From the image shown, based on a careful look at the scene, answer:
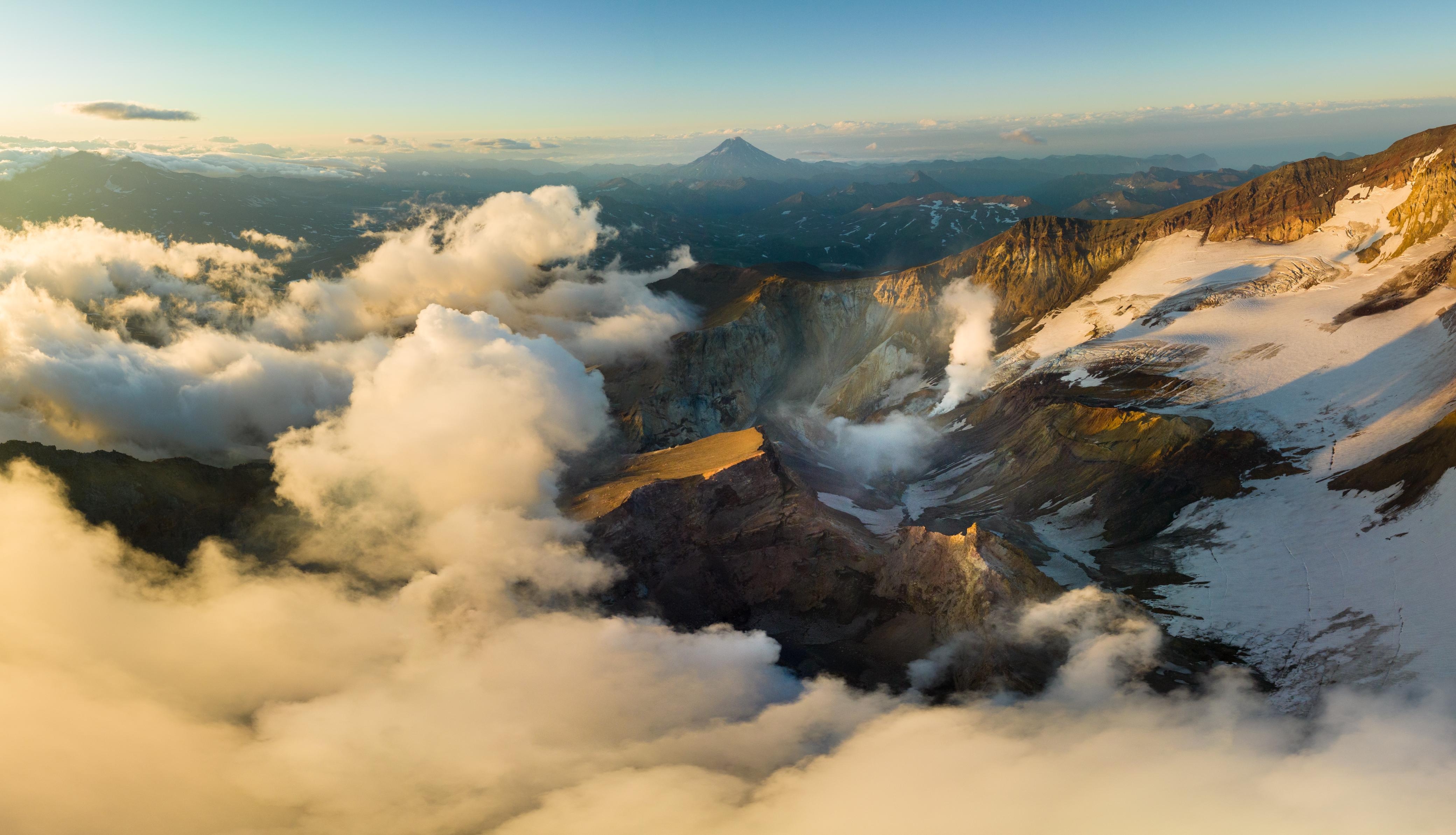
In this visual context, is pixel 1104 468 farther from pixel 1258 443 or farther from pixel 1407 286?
pixel 1407 286

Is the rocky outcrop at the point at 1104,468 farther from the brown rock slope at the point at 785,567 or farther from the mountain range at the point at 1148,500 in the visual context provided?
the brown rock slope at the point at 785,567

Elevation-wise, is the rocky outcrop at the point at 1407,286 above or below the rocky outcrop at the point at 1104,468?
above

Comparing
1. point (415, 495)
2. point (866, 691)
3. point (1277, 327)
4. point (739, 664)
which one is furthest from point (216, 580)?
point (1277, 327)

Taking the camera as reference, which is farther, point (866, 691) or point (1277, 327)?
point (1277, 327)

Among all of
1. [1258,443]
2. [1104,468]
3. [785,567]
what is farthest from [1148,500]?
[785,567]

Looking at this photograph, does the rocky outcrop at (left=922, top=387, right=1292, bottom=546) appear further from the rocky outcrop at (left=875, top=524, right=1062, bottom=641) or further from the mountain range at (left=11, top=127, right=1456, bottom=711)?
the rocky outcrop at (left=875, top=524, right=1062, bottom=641)

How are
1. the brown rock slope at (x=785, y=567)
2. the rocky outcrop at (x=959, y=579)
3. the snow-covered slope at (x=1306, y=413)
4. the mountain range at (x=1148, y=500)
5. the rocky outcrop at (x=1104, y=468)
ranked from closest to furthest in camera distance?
the snow-covered slope at (x=1306, y=413) → the rocky outcrop at (x=959, y=579) → the mountain range at (x=1148, y=500) → the brown rock slope at (x=785, y=567) → the rocky outcrop at (x=1104, y=468)

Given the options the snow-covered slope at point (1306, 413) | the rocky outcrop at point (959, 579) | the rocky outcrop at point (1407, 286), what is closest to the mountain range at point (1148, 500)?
the rocky outcrop at point (959, 579)

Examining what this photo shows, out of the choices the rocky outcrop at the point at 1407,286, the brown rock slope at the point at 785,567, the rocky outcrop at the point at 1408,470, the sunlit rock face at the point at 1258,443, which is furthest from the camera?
the rocky outcrop at the point at 1407,286

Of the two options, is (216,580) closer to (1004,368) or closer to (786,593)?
(786,593)
